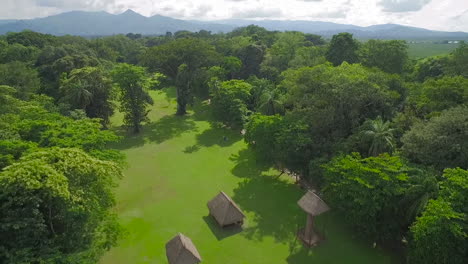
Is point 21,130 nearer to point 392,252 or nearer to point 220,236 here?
point 220,236

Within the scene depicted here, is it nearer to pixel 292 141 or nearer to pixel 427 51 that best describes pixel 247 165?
pixel 292 141

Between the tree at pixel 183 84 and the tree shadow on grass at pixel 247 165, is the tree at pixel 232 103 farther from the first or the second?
the tree shadow on grass at pixel 247 165

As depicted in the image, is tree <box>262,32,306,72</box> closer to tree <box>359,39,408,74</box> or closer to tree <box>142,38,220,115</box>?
tree <box>142,38,220,115</box>

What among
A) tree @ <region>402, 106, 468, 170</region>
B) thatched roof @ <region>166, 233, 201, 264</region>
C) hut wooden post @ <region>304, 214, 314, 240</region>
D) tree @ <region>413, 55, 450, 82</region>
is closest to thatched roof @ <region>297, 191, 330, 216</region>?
hut wooden post @ <region>304, 214, 314, 240</region>

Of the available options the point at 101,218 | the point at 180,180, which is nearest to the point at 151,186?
the point at 180,180

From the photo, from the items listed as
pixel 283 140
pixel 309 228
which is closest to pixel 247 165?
pixel 283 140

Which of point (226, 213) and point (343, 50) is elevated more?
point (343, 50)

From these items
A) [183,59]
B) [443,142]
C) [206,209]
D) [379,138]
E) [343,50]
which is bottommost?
[206,209]
